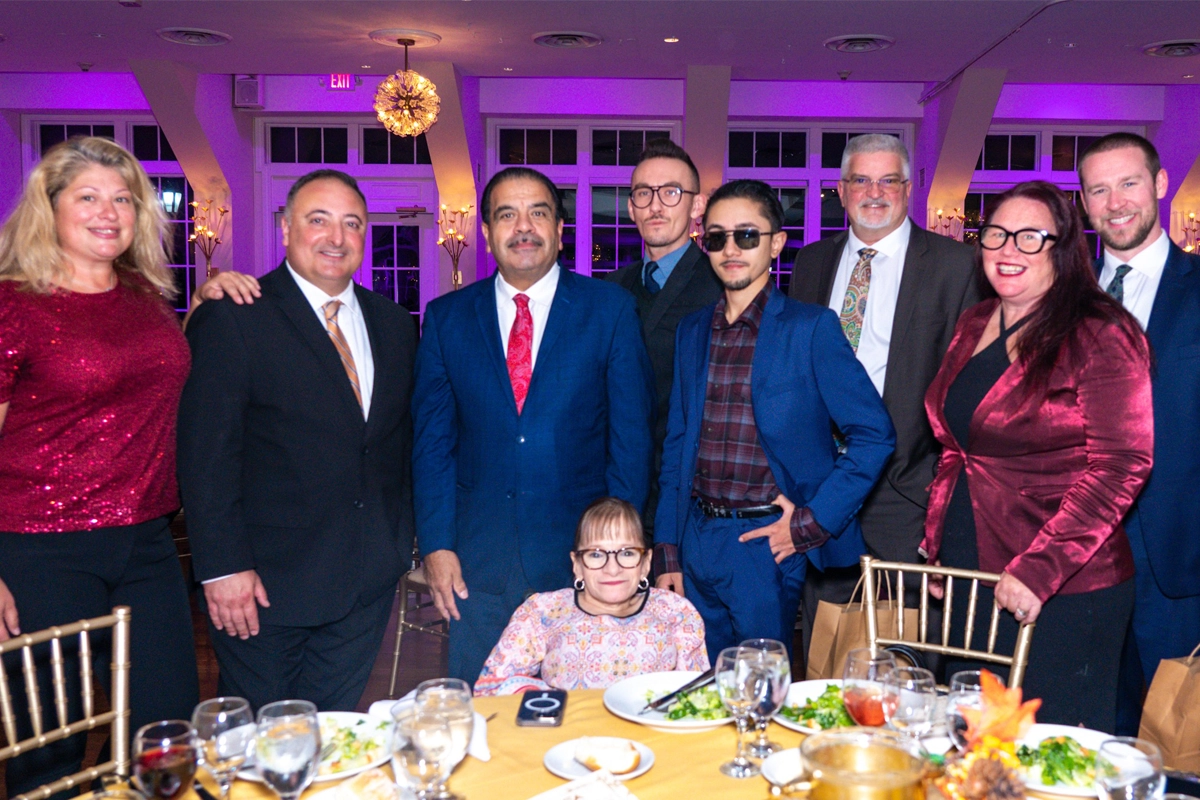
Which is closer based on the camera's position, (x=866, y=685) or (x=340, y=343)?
(x=866, y=685)

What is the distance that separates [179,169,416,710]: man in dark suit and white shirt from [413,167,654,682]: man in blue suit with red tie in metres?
0.15

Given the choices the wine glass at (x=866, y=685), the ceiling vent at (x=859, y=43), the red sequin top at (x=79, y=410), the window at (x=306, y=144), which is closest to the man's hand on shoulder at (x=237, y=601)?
the red sequin top at (x=79, y=410)

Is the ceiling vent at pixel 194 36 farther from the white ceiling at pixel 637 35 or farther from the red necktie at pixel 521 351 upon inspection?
the red necktie at pixel 521 351

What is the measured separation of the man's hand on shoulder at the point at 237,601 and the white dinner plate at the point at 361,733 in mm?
868

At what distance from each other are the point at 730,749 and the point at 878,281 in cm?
192

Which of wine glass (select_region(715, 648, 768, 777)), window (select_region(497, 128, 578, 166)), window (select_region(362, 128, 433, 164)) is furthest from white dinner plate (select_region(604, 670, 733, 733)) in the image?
window (select_region(362, 128, 433, 164))

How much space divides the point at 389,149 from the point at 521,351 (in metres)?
10.0

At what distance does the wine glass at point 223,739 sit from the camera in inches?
53.5

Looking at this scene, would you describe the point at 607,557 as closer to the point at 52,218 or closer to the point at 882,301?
the point at 882,301

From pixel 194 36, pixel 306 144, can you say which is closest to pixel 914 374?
pixel 194 36

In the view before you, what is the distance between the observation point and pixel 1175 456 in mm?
2660

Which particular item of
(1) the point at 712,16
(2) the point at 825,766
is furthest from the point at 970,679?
(1) the point at 712,16

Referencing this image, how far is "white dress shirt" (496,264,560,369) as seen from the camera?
2.76m

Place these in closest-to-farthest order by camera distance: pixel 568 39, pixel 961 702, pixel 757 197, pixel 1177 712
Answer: pixel 961 702, pixel 1177 712, pixel 757 197, pixel 568 39
